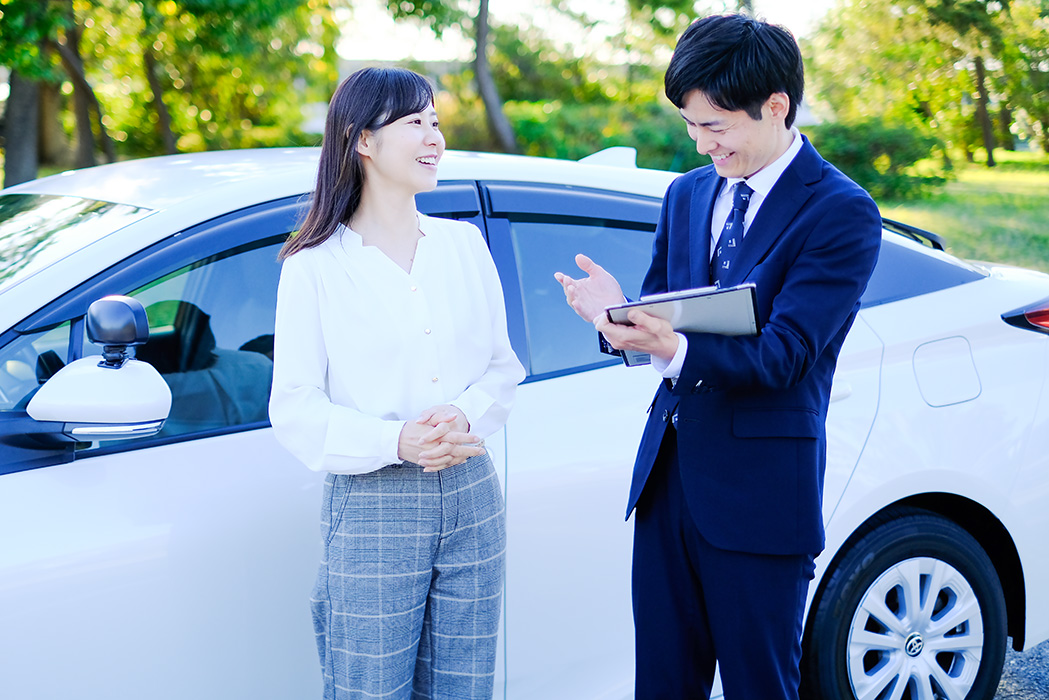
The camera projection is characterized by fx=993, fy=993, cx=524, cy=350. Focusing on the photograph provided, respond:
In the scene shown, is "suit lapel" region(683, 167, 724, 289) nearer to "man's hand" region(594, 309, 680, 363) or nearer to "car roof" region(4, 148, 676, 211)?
"man's hand" region(594, 309, 680, 363)

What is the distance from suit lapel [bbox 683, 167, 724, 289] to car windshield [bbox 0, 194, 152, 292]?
1.14m

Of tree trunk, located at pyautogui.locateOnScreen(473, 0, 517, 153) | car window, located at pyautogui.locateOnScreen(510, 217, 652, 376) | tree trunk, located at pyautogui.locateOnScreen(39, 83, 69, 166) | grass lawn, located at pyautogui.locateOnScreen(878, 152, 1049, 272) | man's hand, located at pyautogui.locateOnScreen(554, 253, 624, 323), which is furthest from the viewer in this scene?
tree trunk, located at pyautogui.locateOnScreen(39, 83, 69, 166)

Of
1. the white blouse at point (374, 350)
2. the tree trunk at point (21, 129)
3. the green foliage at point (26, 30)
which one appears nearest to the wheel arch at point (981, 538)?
the white blouse at point (374, 350)

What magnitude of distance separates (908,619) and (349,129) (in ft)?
6.18

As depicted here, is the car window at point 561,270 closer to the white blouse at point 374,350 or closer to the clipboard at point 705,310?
the white blouse at point 374,350

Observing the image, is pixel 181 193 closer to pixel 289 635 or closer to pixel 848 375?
pixel 289 635

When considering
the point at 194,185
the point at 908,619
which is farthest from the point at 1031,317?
the point at 194,185

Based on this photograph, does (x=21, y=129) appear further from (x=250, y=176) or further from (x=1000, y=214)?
(x=1000, y=214)

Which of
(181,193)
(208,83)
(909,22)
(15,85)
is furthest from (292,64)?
(181,193)

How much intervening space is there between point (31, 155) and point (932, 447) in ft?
33.5

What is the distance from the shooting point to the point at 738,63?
1.74m

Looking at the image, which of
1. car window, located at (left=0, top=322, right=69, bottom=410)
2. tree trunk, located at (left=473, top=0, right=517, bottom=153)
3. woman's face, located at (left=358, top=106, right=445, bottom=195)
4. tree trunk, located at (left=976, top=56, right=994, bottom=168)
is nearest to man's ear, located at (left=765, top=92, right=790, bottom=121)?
woman's face, located at (left=358, top=106, right=445, bottom=195)

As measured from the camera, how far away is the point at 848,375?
8.18 ft

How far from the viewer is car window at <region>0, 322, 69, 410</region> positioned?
6.31 ft
